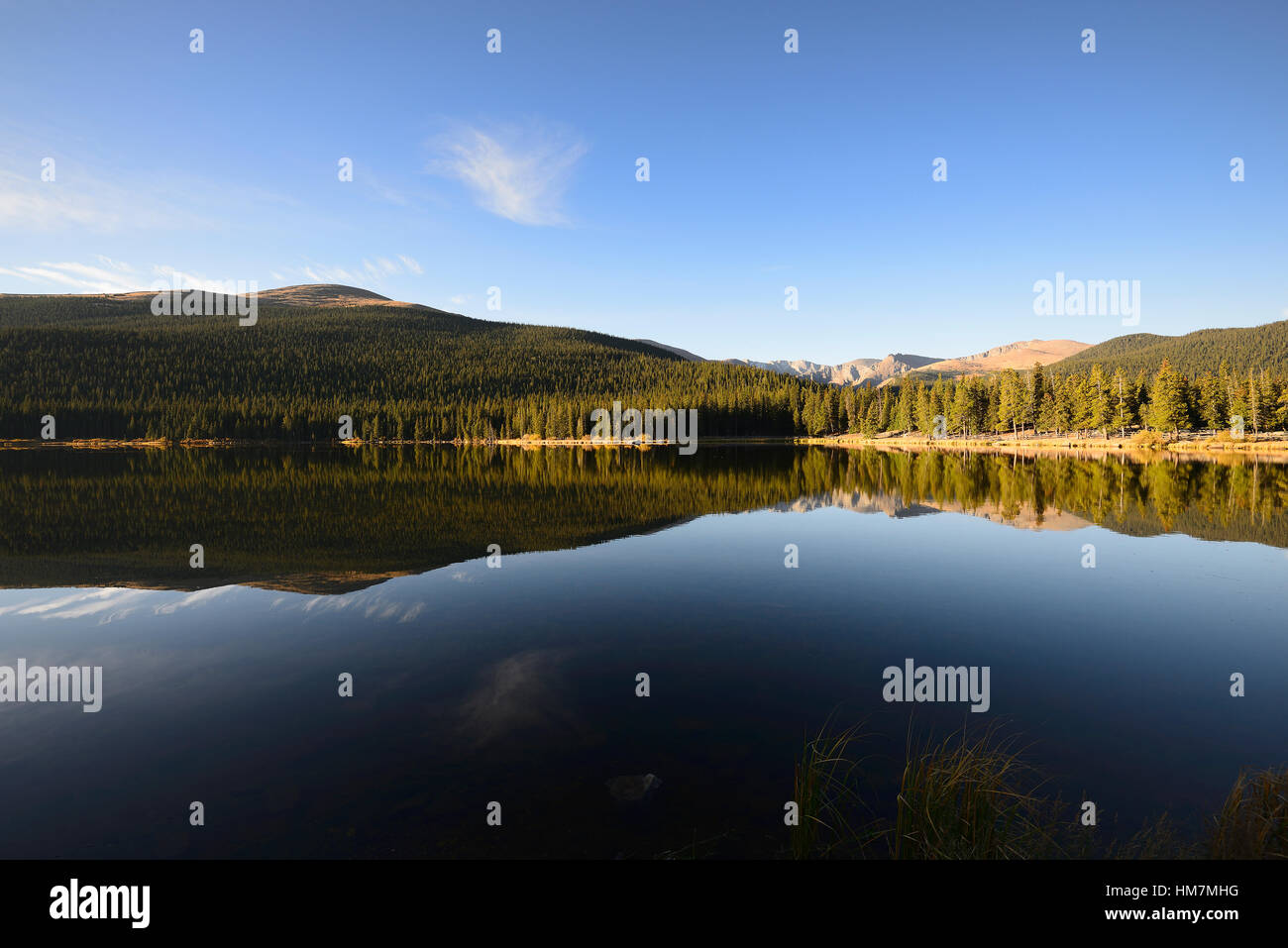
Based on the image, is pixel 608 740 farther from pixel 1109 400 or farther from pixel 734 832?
pixel 1109 400

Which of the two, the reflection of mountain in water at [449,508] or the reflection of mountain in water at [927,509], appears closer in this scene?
the reflection of mountain in water at [449,508]

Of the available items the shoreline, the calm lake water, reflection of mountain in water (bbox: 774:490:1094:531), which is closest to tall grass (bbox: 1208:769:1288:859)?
the calm lake water

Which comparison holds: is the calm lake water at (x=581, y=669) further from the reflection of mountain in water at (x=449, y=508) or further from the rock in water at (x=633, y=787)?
the reflection of mountain in water at (x=449, y=508)

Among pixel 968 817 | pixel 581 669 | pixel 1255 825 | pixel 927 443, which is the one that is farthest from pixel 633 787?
pixel 927 443

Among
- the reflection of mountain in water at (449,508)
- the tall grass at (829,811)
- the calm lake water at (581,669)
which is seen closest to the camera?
the tall grass at (829,811)

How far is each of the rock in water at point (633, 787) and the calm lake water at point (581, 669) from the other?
285 millimetres

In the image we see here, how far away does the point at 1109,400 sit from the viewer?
4230 inches

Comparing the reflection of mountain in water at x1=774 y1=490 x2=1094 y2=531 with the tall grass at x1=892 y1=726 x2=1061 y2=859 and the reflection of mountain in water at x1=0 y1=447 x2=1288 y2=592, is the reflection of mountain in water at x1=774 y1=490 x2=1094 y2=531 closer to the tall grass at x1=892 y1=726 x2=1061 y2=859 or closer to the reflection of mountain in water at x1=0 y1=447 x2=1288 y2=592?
the reflection of mountain in water at x1=0 y1=447 x2=1288 y2=592

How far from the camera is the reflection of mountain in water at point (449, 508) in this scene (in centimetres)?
2433

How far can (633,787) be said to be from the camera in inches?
353

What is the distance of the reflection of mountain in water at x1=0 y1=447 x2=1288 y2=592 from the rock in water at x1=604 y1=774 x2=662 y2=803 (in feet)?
50.3

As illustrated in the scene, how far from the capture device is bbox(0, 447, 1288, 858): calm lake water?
8484 mm

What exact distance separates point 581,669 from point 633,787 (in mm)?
4933

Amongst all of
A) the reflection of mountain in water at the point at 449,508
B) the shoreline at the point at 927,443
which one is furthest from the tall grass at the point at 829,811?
the shoreline at the point at 927,443
